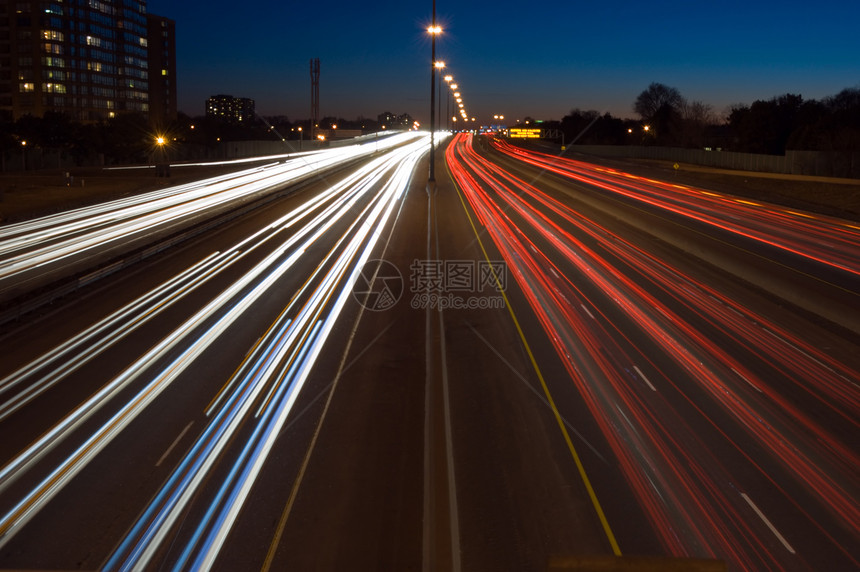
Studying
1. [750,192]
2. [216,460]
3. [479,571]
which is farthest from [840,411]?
[750,192]

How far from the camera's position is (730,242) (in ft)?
87.1

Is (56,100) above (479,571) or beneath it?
above

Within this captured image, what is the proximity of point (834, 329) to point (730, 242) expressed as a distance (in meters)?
11.1

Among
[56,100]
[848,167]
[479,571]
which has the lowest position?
[479,571]

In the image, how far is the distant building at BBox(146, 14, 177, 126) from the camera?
149250 millimetres

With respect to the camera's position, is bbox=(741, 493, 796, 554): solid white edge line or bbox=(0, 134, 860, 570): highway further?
bbox=(0, 134, 860, 570): highway

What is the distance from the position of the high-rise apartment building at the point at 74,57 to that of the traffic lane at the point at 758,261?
3943 inches

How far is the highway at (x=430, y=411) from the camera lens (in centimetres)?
741

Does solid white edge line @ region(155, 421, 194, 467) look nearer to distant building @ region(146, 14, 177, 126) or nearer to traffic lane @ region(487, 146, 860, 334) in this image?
traffic lane @ region(487, 146, 860, 334)

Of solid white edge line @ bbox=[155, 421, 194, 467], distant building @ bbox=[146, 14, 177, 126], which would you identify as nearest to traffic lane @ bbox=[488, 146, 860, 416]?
solid white edge line @ bbox=[155, 421, 194, 467]

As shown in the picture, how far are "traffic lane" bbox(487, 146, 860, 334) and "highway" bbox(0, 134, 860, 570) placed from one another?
0.15m

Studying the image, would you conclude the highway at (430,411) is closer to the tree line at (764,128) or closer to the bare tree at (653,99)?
the tree line at (764,128)

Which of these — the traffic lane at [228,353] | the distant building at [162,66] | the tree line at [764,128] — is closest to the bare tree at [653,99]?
the tree line at [764,128]

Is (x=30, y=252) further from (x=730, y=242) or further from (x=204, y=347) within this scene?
(x=730, y=242)
